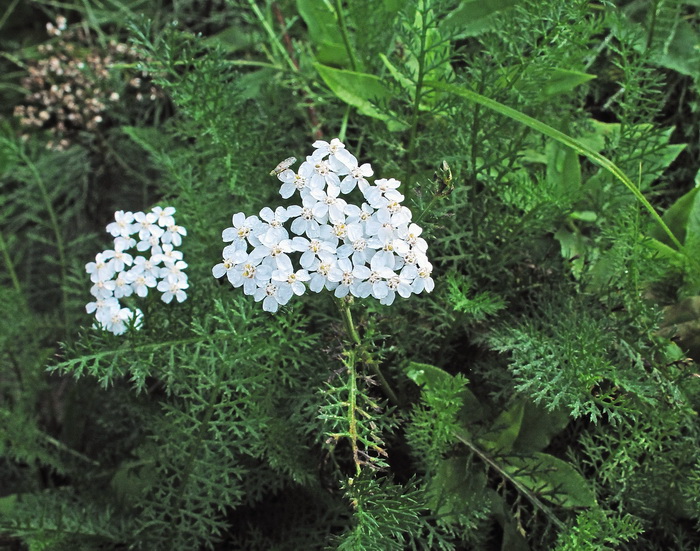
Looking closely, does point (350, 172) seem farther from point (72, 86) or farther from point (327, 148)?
point (72, 86)

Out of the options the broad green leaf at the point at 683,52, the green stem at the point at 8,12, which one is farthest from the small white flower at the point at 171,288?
the green stem at the point at 8,12

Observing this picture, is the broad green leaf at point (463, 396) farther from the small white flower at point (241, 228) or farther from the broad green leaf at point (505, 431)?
the small white flower at point (241, 228)

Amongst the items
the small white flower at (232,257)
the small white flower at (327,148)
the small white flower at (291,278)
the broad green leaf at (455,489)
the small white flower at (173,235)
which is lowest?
the broad green leaf at (455,489)

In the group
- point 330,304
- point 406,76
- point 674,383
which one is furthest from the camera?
point 330,304

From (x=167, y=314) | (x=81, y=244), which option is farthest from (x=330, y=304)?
(x=81, y=244)

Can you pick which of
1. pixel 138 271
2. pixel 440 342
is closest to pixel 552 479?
pixel 440 342

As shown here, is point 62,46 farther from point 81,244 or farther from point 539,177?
point 539,177

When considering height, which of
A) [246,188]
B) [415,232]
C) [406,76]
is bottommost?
[246,188]

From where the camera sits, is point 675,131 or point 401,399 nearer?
point 401,399
